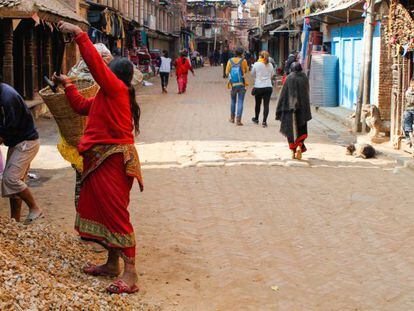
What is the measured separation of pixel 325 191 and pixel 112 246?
14.2 ft

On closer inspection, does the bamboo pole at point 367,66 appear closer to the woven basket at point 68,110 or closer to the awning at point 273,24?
the woven basket at point 68,110

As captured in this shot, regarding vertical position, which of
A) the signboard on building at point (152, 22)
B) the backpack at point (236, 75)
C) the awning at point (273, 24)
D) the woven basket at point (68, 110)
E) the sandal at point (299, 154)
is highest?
the signboard on building at point (152, 22)

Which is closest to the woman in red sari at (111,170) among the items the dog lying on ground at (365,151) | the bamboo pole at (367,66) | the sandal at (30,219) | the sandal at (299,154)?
the sandal at (30,219)

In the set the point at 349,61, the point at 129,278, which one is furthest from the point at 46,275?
the point at 349,61

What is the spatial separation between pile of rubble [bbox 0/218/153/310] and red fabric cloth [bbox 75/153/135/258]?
360 millimetres

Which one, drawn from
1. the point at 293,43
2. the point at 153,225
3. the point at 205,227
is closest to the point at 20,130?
the point at 153,225

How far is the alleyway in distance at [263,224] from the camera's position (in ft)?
16.7

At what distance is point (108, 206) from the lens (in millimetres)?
4824

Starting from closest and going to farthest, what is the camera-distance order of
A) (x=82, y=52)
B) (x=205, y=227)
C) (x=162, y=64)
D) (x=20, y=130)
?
(x=82, y=52)
(x=20, y=130)
(x=205, y=227)
(x=162, y=64)

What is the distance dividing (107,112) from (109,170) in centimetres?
42

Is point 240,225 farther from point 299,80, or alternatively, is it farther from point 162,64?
point 162,64

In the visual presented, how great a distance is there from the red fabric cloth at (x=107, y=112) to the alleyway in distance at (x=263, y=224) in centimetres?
117

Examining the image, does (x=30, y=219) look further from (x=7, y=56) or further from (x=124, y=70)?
(x=7, y=56)

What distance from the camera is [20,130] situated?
644cm
